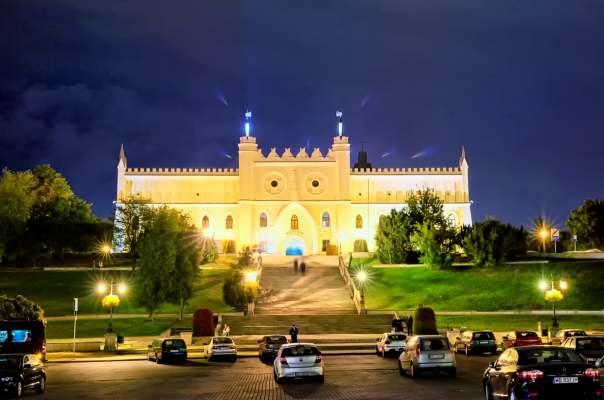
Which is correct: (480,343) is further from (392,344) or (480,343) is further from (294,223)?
(294,223)

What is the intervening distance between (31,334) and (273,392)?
10.5 m

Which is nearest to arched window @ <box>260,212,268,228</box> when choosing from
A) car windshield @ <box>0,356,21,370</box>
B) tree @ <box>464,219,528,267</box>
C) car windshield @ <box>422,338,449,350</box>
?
tree @ <box>464,219,528,267</box>

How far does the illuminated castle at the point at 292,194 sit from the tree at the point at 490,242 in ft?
64.0

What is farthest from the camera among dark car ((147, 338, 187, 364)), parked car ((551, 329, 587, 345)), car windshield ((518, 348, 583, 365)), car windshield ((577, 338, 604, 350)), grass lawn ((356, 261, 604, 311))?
grass lawn ((356, 261, 604, 311))

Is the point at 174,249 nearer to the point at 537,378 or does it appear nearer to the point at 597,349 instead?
the point at 597,349

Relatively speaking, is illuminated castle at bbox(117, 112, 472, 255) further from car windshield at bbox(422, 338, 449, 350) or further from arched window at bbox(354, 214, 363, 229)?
car windshield at bbox(422, 338, 449, 350)

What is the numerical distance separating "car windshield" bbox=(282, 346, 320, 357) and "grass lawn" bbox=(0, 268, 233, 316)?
29.8 m

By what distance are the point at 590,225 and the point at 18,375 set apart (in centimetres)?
7326

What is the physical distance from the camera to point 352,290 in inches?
2158

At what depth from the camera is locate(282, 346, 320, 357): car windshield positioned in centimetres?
2033

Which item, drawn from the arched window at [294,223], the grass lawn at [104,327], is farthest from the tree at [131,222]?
the grass lawn at [104,327]

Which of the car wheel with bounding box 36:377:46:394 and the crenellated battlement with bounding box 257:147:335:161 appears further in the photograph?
the crenellated battlement with bounding box 257:147:335:161

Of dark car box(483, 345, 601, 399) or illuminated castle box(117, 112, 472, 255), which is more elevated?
illuminated castle box(117, 112, 472, 255)

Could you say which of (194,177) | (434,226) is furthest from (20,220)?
(434,226)
